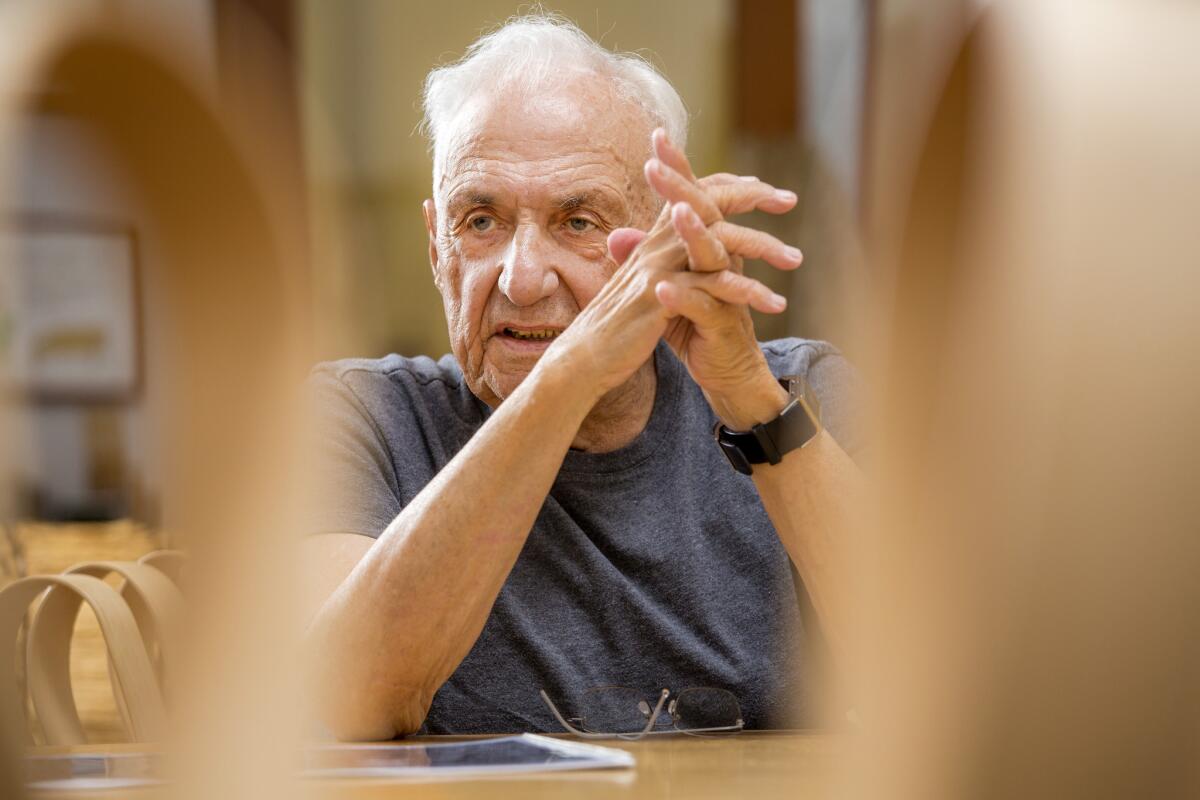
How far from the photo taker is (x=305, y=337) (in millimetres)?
226

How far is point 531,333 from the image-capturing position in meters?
1.35

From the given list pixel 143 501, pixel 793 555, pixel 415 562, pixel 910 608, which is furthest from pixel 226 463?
pixel 793 555

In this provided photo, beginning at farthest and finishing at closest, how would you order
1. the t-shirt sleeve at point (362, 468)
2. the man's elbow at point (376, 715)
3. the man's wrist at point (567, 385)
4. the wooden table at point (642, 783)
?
the t-shirt sleeve at point (362, 468)
the man's wrist at point (567, 385)
the man's elbow at point (376, 715)
the wooden table at point (642, 783)

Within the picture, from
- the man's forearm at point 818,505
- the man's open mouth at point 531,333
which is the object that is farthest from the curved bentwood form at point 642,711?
the man's open mouth at point 531,333

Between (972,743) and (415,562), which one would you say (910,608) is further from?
(415,562)

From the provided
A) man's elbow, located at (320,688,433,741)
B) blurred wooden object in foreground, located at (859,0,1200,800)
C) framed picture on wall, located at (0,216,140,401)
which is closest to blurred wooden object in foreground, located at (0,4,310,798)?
framed picture on wall, located at (0,216,140,401)

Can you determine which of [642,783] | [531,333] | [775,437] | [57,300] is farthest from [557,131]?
[57,300]

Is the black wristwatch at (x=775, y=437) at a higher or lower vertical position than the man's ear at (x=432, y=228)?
lower

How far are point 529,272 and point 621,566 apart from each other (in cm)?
34

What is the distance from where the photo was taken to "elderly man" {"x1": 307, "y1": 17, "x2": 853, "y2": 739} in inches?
41.5

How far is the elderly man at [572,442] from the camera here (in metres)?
1.05

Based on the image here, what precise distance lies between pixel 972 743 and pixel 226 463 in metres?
0.16

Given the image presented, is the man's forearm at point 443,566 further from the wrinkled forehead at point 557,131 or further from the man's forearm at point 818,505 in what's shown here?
the wrinkled forehead at point 557,131

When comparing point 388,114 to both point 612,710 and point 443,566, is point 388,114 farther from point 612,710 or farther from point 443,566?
point 612,710
